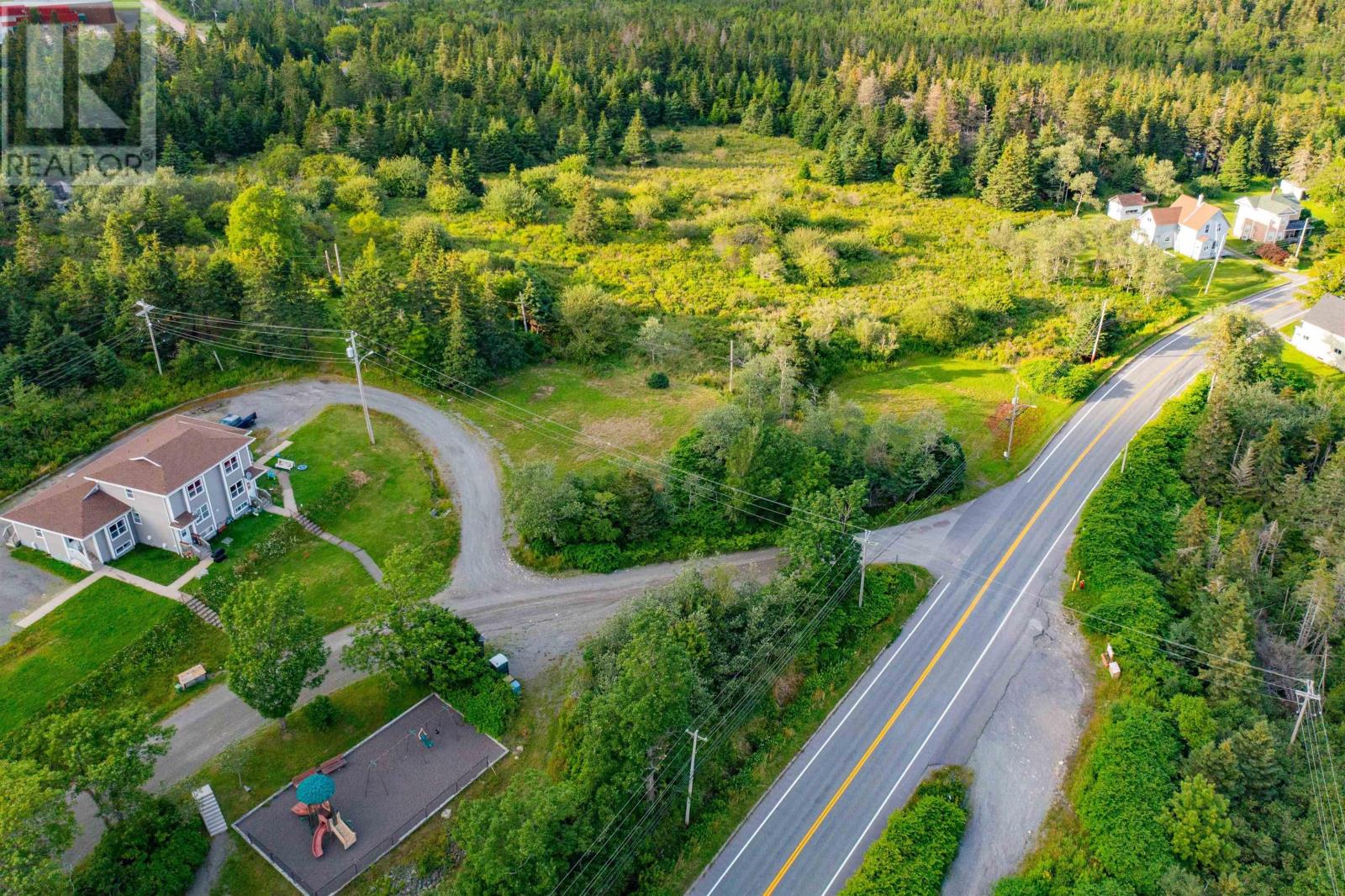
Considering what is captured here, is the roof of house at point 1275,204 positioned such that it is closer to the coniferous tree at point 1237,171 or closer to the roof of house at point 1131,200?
the roof of house at point 1131,200

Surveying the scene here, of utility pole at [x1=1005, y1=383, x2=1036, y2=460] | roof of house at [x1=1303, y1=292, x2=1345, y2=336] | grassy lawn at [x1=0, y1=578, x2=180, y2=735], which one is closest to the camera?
grassy lawn at [x1=0, y1=578, x2=180, y2=735]

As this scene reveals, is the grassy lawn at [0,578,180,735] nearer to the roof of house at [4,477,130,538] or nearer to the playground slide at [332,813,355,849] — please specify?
the roof of house at [4,477,130,538]

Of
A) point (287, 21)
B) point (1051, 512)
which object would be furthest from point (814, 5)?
point (1051, 512)

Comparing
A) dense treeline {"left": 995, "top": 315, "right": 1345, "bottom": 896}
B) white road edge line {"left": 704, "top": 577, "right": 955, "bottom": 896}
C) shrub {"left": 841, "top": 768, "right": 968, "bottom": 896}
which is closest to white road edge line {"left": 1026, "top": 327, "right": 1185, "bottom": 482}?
dense treeline {"left": 995, "top": 315, "right": 1345, "bottom": 896}

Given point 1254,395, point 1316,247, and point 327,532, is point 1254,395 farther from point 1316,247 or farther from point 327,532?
point 327,532

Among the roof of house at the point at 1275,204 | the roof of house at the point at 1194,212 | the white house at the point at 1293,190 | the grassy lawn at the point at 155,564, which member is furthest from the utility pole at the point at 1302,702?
the white house at the point at 1293,190

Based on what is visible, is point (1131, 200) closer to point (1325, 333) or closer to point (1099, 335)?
point (1325, 333)

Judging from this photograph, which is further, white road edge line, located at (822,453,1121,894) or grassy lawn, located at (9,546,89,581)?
grassy lawn, located at (9,546,89,581)
